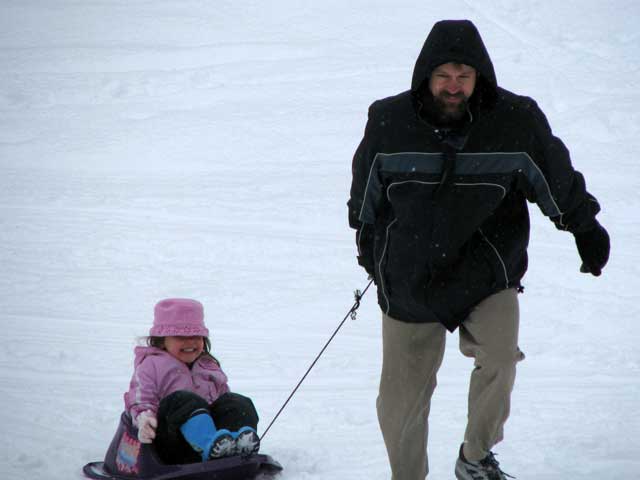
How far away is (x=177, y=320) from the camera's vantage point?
14.1 feet

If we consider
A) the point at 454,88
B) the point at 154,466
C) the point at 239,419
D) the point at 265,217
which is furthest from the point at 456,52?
the point at 265,217

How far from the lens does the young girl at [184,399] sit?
12.8 feet

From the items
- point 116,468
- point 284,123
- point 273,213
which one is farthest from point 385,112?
point 284,123

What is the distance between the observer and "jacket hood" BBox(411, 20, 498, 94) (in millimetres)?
3277

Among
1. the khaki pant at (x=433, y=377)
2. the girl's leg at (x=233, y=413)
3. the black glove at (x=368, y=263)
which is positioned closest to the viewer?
the khaki pant at (x=433, y=377)

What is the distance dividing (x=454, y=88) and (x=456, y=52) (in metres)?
0.13

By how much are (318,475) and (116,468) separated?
958mm

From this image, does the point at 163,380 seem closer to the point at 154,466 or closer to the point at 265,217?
the point at 154,466

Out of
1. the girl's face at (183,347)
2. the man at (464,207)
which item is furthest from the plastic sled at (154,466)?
the man at (464,207)

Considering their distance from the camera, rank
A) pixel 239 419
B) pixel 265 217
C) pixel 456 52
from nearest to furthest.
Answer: pixel 456 52, pixel 239 419, pixel 265 217

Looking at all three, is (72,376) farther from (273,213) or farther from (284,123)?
(284,123)

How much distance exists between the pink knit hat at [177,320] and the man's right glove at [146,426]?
1.57 feet

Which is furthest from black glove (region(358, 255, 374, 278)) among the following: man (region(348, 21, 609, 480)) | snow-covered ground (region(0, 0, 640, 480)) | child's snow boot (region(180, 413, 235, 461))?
Answer: snow-covered ground (region(0, 0, 640, 480))

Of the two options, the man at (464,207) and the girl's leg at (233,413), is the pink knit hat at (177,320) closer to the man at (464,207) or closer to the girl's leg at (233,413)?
the girl's leg at (233,413)
